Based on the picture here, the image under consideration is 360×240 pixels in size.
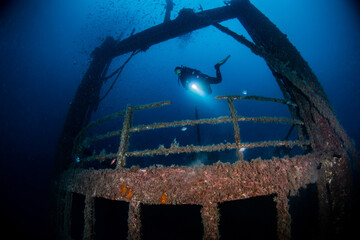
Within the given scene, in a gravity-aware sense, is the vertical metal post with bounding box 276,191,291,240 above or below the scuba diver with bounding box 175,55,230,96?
below

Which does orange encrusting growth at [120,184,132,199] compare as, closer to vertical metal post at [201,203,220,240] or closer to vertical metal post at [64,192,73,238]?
vertical metal post at [201,203,220,240]

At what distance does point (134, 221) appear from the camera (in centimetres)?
236

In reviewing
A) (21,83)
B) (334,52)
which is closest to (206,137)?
(21,83)

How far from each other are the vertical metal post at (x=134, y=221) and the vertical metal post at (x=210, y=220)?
3.11 feet

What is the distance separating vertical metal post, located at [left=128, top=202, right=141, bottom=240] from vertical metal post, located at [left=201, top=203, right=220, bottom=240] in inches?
37.3

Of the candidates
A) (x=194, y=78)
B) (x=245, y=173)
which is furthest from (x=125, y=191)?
(x=194, y=78)

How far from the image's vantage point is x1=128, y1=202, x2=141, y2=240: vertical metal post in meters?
2.34

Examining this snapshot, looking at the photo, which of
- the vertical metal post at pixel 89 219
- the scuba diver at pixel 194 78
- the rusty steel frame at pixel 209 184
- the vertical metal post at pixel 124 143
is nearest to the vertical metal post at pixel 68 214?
the vertical metal post at pixel 89 219

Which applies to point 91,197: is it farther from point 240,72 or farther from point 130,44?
point 240,72

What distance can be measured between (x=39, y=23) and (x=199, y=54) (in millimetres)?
86387

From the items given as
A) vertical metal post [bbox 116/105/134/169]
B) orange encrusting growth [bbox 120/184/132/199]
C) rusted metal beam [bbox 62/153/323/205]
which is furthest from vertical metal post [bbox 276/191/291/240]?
vertical metal post [bbox 116/105/134/169]

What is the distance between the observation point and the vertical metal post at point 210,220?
2.12 meters

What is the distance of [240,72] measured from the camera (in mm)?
115938

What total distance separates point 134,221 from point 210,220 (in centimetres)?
110
